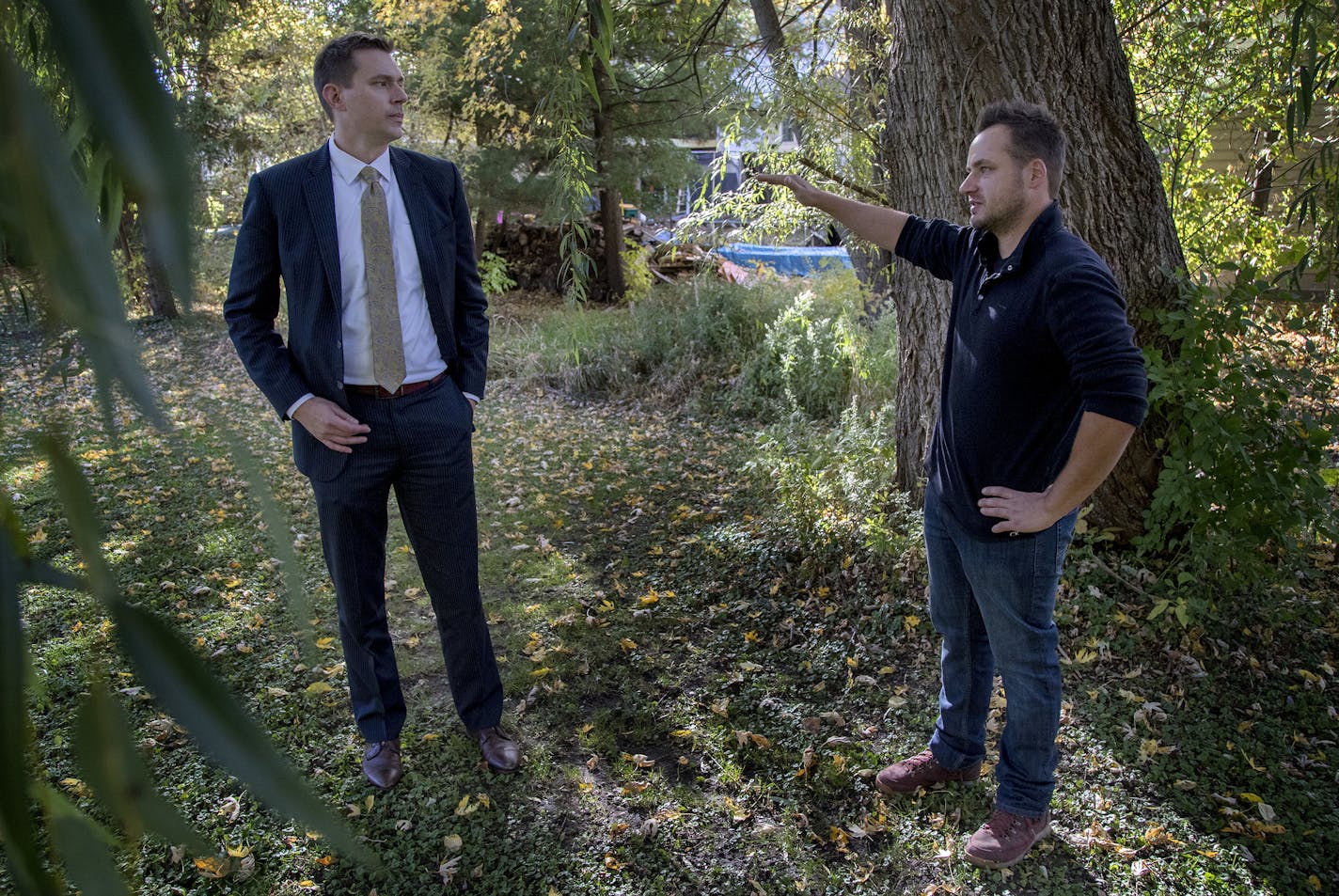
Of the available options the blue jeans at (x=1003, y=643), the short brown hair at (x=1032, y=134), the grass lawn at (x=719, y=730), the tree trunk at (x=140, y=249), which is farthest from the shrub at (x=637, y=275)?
the tree trunk at (x=140, y=249)

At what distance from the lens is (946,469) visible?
2.37m

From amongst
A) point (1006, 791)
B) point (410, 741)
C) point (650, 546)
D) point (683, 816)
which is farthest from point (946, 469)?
point (650, 546)

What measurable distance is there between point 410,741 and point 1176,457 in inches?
117

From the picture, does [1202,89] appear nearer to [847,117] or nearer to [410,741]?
[847,117]

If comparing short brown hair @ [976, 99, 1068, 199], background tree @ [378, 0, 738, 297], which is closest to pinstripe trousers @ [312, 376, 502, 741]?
short brown hair @ [976, 99, 1068, 199]

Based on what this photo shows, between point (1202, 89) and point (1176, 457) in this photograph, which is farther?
point (1202, 89)

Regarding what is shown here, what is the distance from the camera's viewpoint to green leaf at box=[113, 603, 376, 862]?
1.61ft

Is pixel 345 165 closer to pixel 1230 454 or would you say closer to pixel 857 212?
pixel 857 212

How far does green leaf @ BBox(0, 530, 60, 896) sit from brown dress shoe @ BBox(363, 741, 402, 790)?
97.5 inches

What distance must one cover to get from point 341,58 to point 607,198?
10874mm

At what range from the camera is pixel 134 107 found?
0.49m

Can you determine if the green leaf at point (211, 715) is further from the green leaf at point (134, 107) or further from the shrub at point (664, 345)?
the shrub at point (664, 345)

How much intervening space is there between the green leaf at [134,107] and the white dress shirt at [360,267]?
82.3 inches

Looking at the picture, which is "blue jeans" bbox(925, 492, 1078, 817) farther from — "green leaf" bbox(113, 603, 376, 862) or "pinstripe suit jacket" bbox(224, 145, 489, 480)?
"green leaf" bbox(113, 603, 376, 862)
